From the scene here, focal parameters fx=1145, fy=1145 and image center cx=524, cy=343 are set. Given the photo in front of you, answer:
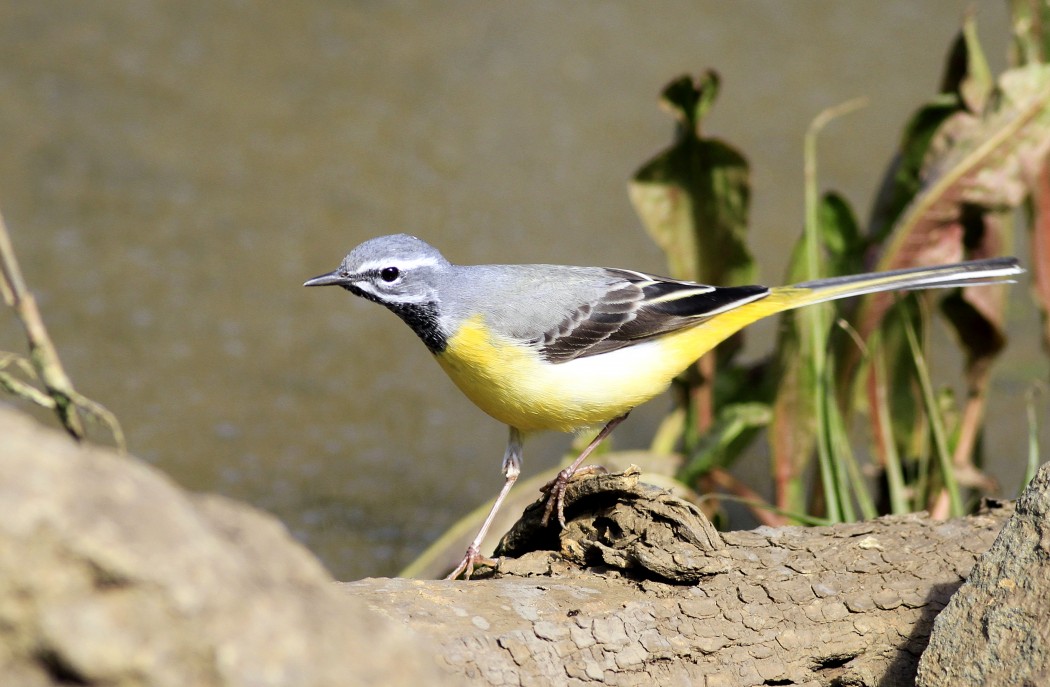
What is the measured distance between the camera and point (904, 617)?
3.82 m

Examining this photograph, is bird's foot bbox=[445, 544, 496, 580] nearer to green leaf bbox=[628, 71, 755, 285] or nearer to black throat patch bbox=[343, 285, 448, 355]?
black throat patch bbox=[343, 285, 448, 355]

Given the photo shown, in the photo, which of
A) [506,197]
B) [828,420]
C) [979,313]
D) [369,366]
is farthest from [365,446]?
[979,313]

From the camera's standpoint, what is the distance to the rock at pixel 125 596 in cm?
203

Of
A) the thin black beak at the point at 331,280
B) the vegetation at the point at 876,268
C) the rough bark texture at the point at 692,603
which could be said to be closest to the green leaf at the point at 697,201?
the vegetation at the point at 876,268

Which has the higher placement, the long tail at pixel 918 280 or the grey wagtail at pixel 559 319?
the long tail at pixel 918 280

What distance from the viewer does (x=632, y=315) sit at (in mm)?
4895

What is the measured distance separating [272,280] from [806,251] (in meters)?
4.64

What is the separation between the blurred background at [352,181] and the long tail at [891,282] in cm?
220

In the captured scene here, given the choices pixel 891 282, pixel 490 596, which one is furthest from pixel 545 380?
pixel 891 282

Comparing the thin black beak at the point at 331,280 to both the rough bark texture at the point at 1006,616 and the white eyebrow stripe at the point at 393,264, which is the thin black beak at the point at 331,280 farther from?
the rough bark texture at the point at 1006,616

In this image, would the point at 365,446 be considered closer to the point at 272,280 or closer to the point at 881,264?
the point at 272,280

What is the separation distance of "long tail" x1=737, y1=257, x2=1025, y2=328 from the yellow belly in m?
0.58

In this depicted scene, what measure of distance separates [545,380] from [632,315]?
569 millimetres

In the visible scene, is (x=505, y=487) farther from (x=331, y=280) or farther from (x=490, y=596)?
(x=490, y=596)
